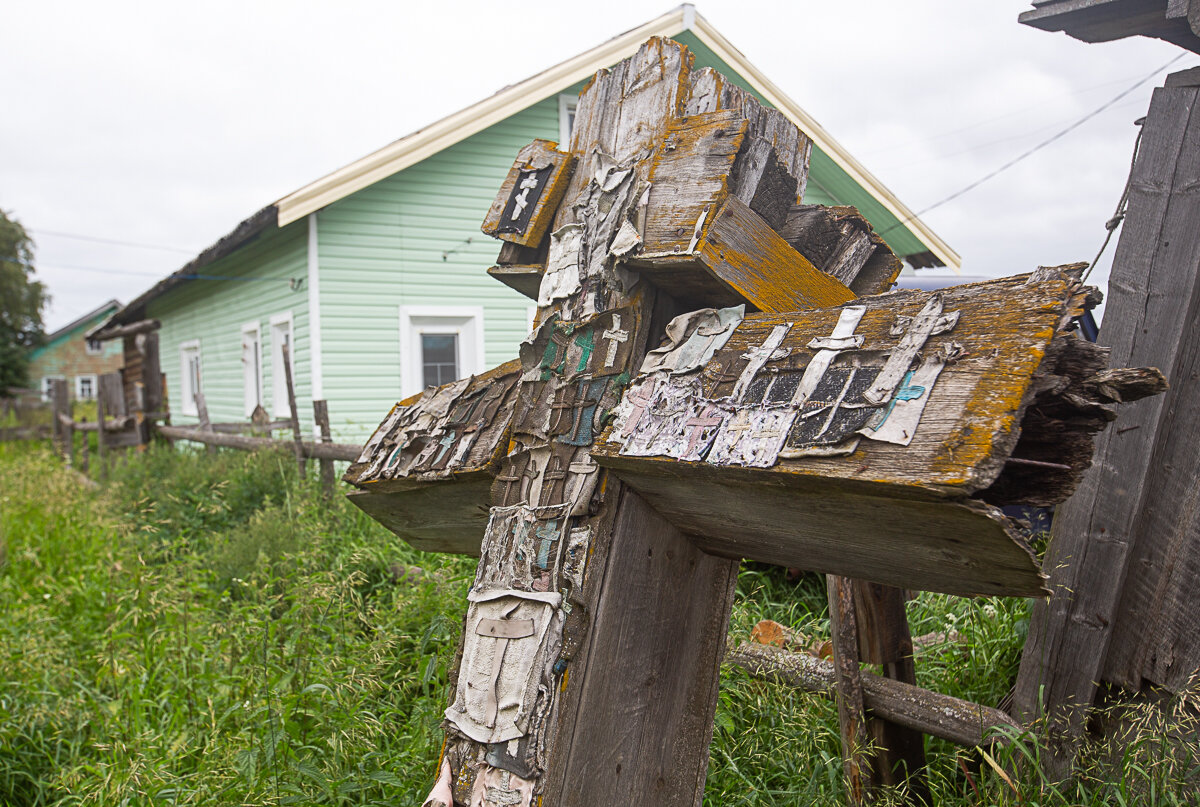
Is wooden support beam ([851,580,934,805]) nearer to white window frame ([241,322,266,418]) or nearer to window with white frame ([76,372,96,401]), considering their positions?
white window frame ([241,322,266,418])

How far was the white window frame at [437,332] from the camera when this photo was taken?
10203mm

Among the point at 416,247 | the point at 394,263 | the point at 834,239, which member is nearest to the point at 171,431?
the point at 394,263

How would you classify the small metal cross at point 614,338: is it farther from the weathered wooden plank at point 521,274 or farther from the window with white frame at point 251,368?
the window with white frame at point 251,368

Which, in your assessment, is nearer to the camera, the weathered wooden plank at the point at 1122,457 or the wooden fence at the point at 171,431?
the weathered wooden plank at the point at 1122,457

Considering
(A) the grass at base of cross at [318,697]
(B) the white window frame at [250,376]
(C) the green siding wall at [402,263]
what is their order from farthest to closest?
(B) the white window frame at [250,376] → (C) the green siding wall at [402,263] → (A) the grass at base of cross at [318,697]

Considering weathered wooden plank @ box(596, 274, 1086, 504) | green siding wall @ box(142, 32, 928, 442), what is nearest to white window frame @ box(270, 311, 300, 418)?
green siding wall @ box(142, 32, 928, 442)

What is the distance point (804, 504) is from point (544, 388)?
0.46 m

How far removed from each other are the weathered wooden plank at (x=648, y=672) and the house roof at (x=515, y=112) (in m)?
8.75

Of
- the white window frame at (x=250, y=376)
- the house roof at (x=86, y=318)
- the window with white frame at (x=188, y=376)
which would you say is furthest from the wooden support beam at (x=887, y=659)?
the house roof at (x=86, y=318)

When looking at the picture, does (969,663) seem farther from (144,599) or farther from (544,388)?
(144,599)

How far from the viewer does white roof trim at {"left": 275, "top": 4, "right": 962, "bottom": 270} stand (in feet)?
30.4

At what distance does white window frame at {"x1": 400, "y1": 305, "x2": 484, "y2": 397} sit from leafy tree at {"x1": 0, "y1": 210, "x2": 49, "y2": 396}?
101 feet

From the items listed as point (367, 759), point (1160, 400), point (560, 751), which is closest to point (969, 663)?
point (1160, 400)

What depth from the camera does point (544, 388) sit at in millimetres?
1152
